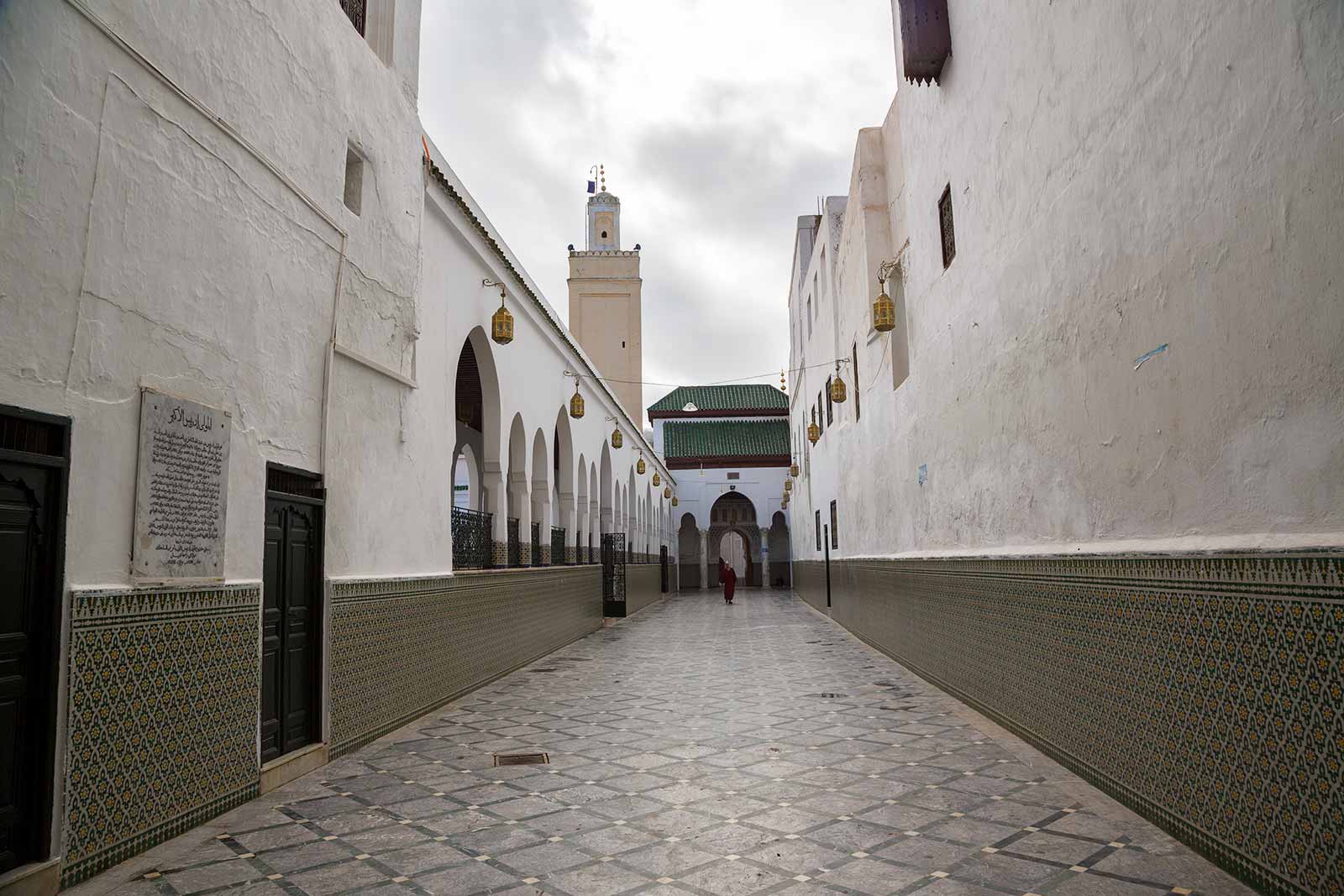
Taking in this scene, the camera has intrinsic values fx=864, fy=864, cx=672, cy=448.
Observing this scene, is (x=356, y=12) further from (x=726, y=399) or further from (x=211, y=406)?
(x=726, y=399)

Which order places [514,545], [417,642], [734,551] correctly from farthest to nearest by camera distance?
[734,551]
[514,545]
[417,642]

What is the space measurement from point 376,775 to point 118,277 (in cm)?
290

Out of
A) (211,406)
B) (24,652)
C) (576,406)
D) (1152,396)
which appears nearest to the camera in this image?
(24,652)

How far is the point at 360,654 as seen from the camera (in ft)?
18.3

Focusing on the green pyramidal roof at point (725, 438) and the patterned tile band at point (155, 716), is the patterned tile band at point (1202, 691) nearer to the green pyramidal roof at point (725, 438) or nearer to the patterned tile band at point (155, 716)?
the patterned tile band at point (155, 716)

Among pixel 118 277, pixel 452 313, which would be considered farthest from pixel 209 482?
pixel 452 313

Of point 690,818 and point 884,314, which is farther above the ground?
point 884,314

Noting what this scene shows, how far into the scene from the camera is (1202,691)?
3.18m

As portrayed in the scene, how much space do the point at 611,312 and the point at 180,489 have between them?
28.0 metres

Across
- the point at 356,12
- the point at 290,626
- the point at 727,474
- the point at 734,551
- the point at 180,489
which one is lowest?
the point at 290,626

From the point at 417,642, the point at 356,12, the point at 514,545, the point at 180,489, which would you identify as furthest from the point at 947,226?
the point at 514,545

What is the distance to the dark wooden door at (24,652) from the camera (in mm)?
2902

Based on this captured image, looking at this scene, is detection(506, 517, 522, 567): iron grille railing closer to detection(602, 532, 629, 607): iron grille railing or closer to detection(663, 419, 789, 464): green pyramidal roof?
detection(602, 532, 629, 607): iron grille railing

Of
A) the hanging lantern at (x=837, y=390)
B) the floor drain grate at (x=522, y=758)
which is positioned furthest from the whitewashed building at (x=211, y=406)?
A: the hanging lantern at (x=837, y=390)
